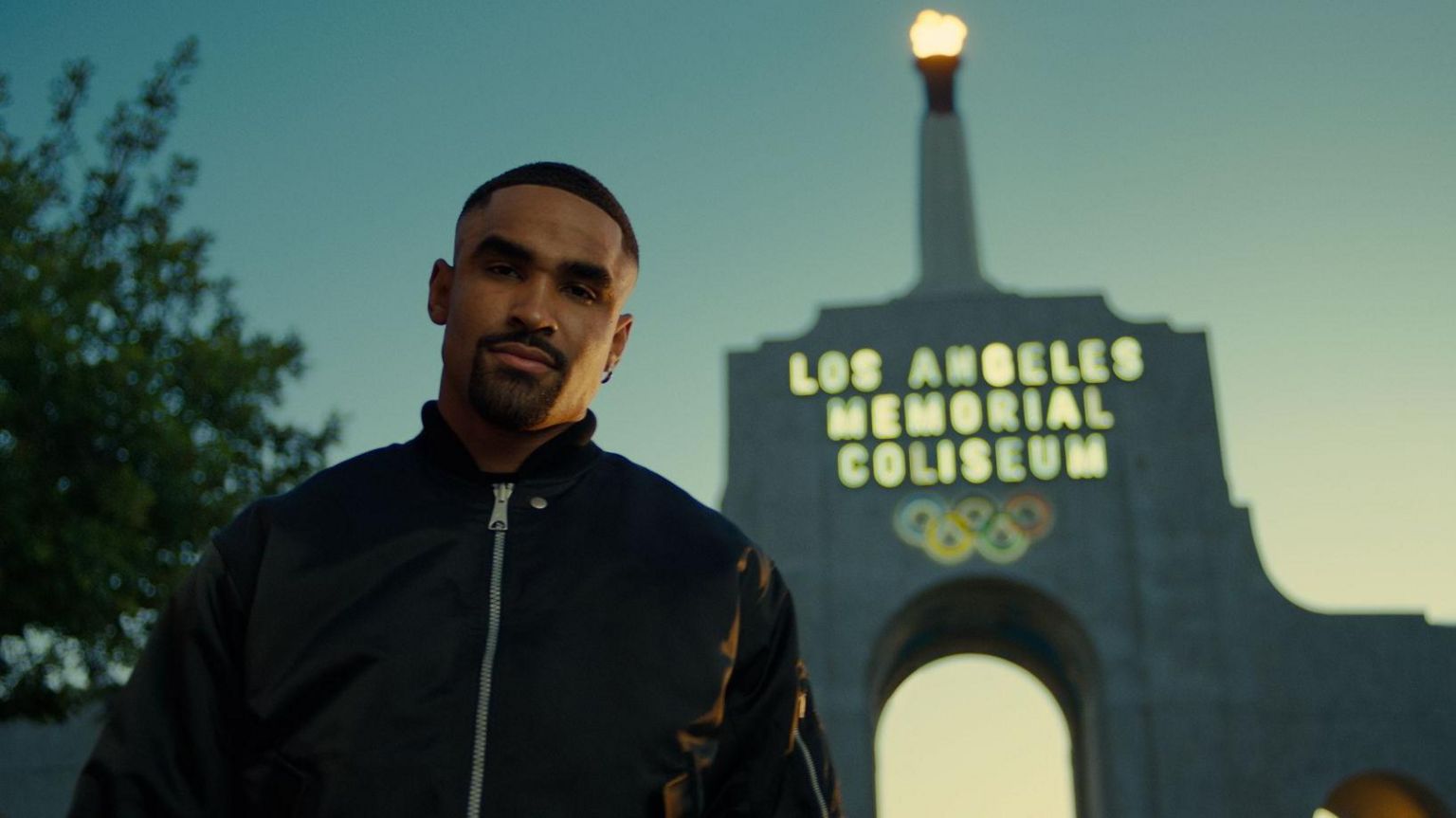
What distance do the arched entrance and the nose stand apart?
28497mm

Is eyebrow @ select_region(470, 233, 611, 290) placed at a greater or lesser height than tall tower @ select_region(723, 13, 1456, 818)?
lesser

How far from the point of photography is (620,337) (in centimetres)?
316

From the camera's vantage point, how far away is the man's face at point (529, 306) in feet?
9.05

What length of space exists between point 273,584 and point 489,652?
0.42 meters

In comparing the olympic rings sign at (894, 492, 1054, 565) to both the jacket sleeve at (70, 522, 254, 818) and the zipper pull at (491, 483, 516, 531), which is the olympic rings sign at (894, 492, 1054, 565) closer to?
the zipper pull at (491, 483, 516, 531)

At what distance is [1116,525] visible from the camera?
101 ft

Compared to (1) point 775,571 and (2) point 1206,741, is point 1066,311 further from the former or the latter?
(1) point 775,571

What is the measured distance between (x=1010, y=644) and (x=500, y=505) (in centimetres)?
3402

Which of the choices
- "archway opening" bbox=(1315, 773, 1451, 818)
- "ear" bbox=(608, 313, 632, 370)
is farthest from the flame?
"ear" bbox=(608, 313, 632, 370)

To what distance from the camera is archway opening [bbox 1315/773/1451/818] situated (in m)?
29.4

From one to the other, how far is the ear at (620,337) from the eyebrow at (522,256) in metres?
0.27

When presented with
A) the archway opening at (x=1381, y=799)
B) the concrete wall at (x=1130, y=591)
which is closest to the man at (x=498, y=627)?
the concrete wall at (x=1130, y=591)

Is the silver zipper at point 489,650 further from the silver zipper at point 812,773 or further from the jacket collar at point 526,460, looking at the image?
the silver zipper at point 812,773

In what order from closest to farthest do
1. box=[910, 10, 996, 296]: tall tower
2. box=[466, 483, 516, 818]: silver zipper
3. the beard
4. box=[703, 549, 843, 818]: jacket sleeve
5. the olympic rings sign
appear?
1. box=[466, 483, 516, 818]: silver zipper
2. box=[703, 549, 843, 818]: jacket sleeve
3. the beard
4. the olympic rings sign
5. box=[910, 10, 996, 296]: tall tower
